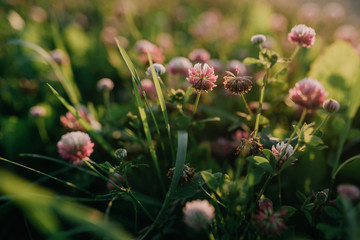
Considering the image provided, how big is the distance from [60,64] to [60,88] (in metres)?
0.17

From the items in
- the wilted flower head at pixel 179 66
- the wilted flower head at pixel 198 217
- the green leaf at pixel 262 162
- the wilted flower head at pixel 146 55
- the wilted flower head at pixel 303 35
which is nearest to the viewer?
the wilted flower head at pixel 198 217

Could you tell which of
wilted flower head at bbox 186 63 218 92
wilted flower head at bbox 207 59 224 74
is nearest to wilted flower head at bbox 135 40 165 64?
wilted flower head at bbox 207 59 224 74

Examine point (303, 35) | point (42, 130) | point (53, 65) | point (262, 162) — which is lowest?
point (42, 130)

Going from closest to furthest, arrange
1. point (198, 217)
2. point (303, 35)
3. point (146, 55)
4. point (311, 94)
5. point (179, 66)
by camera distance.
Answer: point (198, 217) → point (311, 94) → point (303, 35) → point (179, 66) → point (146, 55)

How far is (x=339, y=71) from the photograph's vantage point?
3.50ft

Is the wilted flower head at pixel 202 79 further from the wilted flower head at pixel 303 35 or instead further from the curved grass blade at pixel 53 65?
the curved grass blade at pixel 53 65

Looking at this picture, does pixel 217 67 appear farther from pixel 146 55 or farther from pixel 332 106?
pixel 332 106

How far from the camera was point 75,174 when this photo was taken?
101 centimetres

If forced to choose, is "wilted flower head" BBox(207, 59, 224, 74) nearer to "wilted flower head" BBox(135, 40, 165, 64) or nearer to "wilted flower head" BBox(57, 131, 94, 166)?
"wilted flower head" BBox(135, 40, 165, 64)

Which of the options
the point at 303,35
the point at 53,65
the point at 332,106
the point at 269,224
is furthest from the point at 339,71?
the point at 53,65

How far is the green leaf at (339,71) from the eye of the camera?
3.43 feet

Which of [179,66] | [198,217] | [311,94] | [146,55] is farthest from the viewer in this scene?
[146,55]

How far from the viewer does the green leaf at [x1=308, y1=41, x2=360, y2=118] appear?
1.04 metres

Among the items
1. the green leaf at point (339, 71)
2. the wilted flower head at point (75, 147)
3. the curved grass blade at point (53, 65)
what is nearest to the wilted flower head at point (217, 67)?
the green leaf at point (339, 71)
